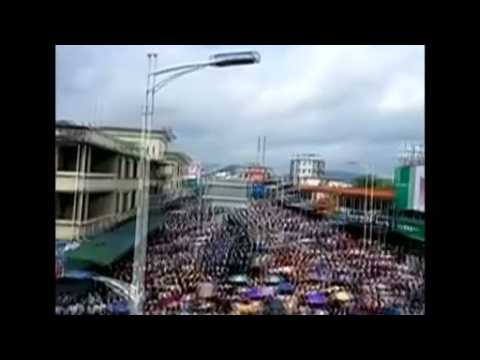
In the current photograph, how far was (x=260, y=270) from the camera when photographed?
10.9 feet

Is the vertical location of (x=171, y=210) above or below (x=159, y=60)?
below

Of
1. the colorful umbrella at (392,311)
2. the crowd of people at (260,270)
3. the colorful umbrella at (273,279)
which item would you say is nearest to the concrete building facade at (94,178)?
the crowd of people at (260,270)

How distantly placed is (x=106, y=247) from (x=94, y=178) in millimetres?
303

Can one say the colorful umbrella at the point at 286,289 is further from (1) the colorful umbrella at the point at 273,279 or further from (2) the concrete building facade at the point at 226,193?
(2) the concrete building facade at the point at 226,193

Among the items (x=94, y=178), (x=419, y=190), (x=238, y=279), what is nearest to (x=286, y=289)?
(x=238, y=279)

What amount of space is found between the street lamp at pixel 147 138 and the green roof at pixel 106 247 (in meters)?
0.03

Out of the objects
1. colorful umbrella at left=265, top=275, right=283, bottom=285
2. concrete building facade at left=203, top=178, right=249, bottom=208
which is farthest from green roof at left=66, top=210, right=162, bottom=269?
colorful umbrella at left=265, top=275, right=283, bottom=285

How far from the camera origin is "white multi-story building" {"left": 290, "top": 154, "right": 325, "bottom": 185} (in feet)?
10.8

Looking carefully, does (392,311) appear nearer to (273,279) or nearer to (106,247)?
(273,279)

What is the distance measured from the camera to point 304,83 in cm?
333
